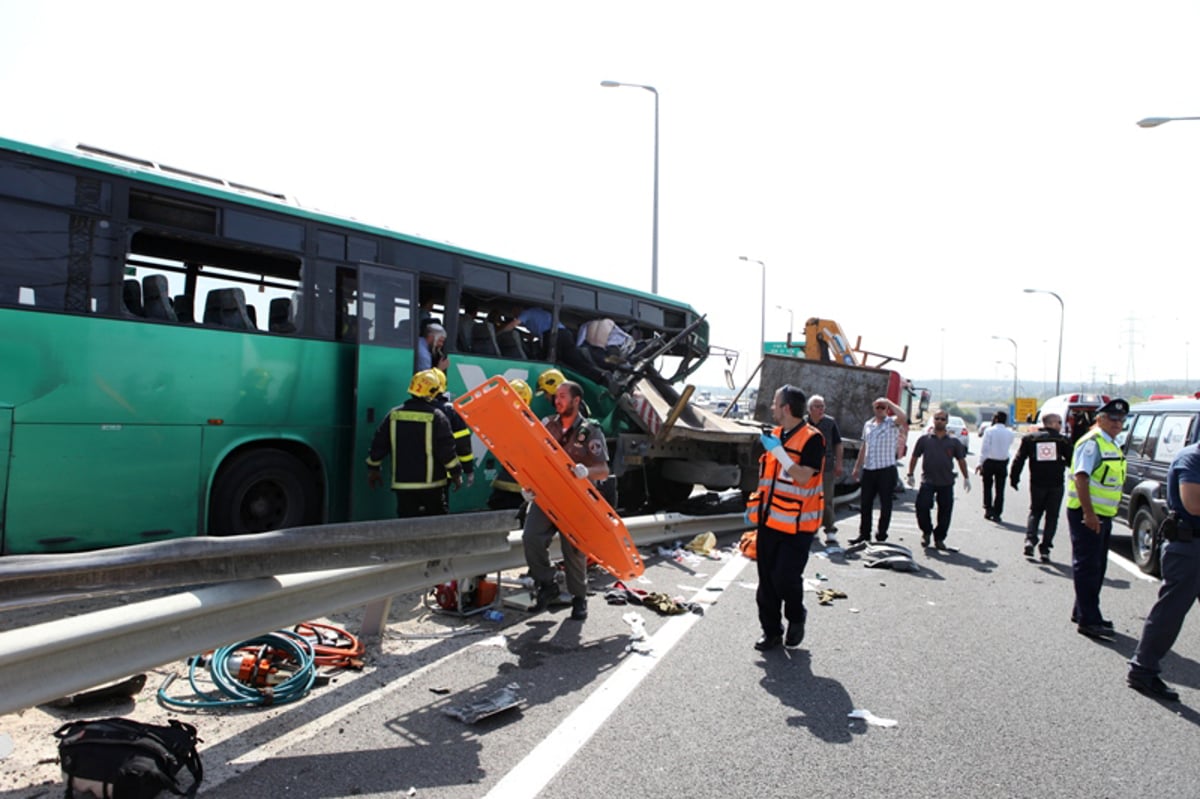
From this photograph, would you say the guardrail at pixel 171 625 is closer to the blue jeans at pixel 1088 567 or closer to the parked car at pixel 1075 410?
the blue jeans at pixel 1088 567

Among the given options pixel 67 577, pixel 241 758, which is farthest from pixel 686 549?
pixel 67 577

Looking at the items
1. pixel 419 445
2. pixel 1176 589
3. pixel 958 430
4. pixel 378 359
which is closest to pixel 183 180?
pixel 378 359

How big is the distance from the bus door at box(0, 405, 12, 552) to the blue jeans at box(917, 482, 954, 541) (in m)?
9.36

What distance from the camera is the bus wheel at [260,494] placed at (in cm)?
666

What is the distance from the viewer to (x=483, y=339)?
940cm

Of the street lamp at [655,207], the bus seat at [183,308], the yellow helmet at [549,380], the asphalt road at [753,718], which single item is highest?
the street lamp at [655,207]

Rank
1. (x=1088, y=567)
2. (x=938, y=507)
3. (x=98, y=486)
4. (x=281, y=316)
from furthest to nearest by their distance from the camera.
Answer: (x=938, y=507), (x=281, y=316), (x=1088, y=567), (x=98, y=486)

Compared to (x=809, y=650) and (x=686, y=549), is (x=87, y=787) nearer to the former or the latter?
(x=809, y=650)

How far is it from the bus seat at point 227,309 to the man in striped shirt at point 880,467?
7415mm

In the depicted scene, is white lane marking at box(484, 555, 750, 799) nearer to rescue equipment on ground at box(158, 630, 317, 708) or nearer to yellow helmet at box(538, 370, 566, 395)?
rescue equipment on ground at box(158, 630, 317, 708)

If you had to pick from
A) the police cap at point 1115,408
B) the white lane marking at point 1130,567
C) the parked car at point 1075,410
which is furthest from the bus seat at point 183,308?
the parked car at point 1075,410

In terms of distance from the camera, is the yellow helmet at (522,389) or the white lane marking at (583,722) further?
the yellow helmet at (522,389)

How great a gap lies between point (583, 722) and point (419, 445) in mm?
3115

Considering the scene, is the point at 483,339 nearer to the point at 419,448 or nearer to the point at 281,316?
the point at 281,316
